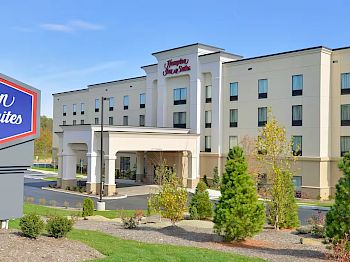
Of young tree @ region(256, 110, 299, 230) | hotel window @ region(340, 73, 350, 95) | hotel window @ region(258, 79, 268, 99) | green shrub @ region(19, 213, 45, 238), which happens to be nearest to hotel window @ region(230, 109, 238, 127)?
hotel window @ region(258, 79, 268, 99)

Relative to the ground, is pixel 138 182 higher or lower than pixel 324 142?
lower

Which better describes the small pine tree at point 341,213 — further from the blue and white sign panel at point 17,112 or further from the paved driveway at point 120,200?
the paved driveway at point 120,200

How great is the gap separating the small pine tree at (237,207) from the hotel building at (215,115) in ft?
78.2

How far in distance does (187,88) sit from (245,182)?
34871 mm

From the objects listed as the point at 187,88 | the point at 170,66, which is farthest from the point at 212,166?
the point at 170,66

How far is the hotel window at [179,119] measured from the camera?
167ft

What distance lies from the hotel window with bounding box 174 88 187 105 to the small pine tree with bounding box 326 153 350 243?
38.0 m

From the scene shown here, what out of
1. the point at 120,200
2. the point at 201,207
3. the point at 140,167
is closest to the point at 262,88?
the point at 120,200

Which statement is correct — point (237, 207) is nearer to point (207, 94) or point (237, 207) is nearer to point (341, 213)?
point (341, 213)

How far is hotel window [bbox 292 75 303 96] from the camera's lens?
40031mm

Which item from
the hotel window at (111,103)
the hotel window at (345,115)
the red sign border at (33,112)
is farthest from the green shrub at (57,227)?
the hotel window at (111,103)

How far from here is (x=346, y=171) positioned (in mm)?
12766

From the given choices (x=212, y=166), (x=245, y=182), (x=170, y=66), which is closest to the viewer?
(x=245, y=182)

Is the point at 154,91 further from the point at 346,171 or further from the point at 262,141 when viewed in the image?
the point at 346,171
